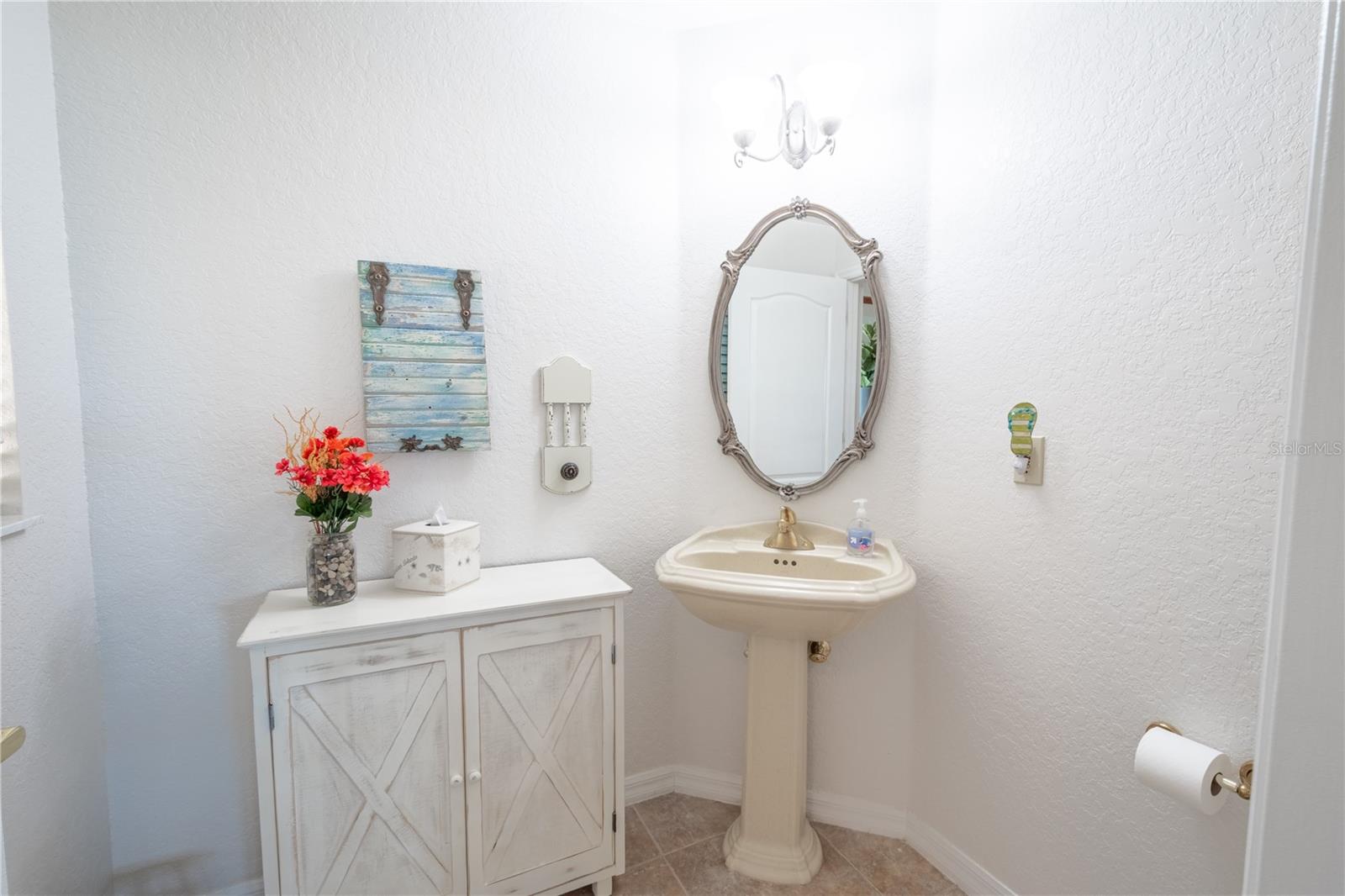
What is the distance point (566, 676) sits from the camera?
151 cm

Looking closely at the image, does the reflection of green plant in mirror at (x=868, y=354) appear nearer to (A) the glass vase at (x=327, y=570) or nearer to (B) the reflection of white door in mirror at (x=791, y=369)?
(B) the reflection of white door in mirror at (x=791, y=369)

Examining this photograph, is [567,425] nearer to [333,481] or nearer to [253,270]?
[333,481]

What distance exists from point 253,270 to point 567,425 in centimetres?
89

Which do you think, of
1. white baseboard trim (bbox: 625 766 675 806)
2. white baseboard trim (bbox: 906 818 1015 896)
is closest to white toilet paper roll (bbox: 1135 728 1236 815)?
white baseboard trim (bbox: 906 818 1015 896)

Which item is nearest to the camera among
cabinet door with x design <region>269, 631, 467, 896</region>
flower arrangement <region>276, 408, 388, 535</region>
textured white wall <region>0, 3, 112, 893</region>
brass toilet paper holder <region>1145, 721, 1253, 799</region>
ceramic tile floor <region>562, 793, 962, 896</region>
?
brass toilet paper holder <region>1145, 721, 1253, 799</region>

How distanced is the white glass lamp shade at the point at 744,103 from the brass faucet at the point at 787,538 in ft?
3.66

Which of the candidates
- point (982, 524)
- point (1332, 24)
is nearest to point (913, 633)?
point (982, 524)

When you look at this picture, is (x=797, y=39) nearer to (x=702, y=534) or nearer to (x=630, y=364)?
(x=630, y=364)

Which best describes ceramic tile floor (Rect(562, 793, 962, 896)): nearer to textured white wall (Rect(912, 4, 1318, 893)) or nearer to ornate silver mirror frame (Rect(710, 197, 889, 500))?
textured white wall (Rect(912, 4, 1318, 893))

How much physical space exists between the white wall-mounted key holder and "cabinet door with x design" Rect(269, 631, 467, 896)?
1.96 feet

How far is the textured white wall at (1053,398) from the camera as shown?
3.51 ft

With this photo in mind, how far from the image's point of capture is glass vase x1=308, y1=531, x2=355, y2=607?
1401 mm

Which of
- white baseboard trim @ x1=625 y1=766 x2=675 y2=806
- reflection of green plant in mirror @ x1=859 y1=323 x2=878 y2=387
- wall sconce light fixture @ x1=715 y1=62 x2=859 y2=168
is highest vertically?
wall sconce light fixture @ x1=715 y1=62 x2=859 y2=168

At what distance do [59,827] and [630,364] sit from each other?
1.70 meters
